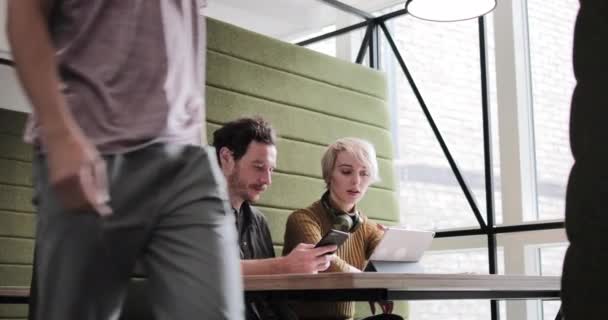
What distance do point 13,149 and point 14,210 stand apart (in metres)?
0.26

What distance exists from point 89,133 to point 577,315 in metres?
0.73

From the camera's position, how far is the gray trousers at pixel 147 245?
36.6 inches

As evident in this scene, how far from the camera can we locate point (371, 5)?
495cm

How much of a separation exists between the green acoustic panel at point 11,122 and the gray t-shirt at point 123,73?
2651mm

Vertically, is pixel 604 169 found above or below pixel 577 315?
above

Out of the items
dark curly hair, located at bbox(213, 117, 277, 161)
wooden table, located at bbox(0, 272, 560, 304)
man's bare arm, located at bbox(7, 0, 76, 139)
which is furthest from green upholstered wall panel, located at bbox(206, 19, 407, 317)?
man's bare arm, located at bbox(7, 0, 76, 139)

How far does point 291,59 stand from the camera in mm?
4012

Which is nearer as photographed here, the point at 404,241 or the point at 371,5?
the point at 404,241

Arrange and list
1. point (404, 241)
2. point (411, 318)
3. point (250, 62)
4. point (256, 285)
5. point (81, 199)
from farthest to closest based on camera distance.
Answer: point (411, 318) → point (250, 62) → point (404, 241) → point (256, 285) → point (81, 199)

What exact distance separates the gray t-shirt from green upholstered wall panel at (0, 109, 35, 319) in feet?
8.61

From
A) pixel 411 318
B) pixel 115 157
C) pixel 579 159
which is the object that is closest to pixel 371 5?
pixel 411 318

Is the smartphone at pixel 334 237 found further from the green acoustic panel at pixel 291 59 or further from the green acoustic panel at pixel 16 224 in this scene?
the green acoustic panel at pixel 16 224

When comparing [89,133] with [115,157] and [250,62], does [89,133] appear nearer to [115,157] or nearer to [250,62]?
[115,157]

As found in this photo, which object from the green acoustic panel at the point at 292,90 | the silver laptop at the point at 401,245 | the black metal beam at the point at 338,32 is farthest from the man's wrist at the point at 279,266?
the black metal beam at the point at 338,32
